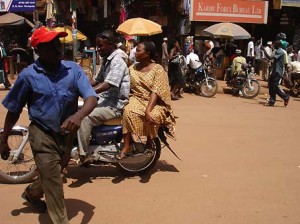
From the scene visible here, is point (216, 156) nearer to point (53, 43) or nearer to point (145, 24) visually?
point (53, 43)

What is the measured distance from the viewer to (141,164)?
5.02 meters

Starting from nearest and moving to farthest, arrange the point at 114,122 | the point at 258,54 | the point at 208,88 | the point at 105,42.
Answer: the point at 105,42 → the point at 114,122 → the point at 208,88 → the point at 258,54

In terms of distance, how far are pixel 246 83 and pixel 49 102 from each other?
10.2 metres

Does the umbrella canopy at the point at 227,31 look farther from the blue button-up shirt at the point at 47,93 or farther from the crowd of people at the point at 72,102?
the blue button-up shirt at the point at 47,93

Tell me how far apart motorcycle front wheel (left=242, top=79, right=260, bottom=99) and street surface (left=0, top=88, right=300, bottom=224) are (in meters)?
5.06

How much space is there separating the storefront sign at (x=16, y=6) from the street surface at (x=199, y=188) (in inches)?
430

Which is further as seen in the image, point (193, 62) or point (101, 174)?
point (193, 62)

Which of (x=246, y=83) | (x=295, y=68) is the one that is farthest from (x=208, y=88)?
(x=295, y=68)

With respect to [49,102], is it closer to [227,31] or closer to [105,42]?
[105,42]

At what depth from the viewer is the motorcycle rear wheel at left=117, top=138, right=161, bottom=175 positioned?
16.2 feet

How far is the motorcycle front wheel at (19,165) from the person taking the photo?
14.7ft

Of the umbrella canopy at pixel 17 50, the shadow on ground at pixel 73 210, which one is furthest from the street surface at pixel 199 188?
the umbrella canopy at pixel 17 50

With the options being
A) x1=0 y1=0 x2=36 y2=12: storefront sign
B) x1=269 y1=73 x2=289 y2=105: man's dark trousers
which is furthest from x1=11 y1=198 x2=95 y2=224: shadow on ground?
x1=0 y1=0 x2=36 y2=12: storefront sign

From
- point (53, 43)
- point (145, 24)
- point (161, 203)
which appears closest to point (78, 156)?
point (161, 203)
